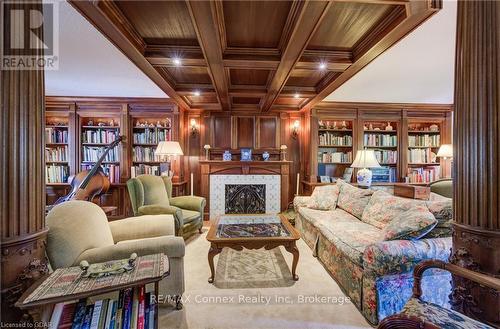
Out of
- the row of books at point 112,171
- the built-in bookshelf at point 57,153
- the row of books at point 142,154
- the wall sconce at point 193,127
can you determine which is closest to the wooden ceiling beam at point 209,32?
the wall sconce at point 193,127

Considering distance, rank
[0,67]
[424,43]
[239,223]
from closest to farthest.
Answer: [0,67] → [424,43] → [239,223]

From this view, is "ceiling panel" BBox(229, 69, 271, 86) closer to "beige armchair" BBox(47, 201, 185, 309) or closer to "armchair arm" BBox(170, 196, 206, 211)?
"armchair arm" BBox(170, 196, 206, 211)

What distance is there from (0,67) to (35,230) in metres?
0.74

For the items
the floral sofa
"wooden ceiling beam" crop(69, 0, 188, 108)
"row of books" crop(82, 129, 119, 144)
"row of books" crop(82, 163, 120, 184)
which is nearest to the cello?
"row of books" crop(82, 163, 120, 184)

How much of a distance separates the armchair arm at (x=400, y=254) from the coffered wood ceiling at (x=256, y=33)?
1.65m

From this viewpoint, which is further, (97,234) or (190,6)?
(97,234)

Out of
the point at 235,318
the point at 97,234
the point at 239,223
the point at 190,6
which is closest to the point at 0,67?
the point at 190,6

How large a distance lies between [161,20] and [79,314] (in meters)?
2.06

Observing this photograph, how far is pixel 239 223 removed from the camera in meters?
2.91

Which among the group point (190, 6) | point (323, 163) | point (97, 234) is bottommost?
point (97, 234)

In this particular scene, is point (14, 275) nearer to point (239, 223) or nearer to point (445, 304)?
point (239, 223)

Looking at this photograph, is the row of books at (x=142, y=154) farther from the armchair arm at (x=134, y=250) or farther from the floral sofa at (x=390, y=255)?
the floral sofa at (x=390, y=255)

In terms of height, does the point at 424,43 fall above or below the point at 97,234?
above

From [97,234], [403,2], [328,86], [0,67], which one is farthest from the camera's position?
[328,86]
